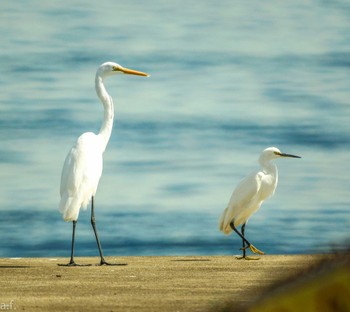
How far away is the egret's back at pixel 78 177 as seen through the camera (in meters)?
9.52

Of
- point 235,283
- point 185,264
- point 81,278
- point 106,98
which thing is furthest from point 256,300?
point 106,98

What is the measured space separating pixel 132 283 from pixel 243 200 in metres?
4.15

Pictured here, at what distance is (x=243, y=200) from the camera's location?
36.6 feet

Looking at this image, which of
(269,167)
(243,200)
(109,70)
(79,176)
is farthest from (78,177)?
(269,167)

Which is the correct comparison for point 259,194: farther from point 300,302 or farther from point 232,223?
point 300,302

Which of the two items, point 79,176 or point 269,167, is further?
point 269,167

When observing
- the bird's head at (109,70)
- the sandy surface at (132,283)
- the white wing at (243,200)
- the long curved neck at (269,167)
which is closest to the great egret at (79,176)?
the sandy surface at (132,283)

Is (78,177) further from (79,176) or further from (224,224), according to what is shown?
(224,224)

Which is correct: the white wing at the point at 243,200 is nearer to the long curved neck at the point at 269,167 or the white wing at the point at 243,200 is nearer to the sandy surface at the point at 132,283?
the long curved neck at the point at 269,167

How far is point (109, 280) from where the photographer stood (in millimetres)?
7598

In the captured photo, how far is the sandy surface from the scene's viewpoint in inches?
228

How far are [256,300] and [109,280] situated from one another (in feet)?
22.8

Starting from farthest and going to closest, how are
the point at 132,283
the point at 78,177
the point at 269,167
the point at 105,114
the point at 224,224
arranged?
the point at 269,167 → the point at 224,224 → the point at 105,114 → the point at 78,177 → the point at 132,283

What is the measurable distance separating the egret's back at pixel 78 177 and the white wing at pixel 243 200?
86.3 inches
